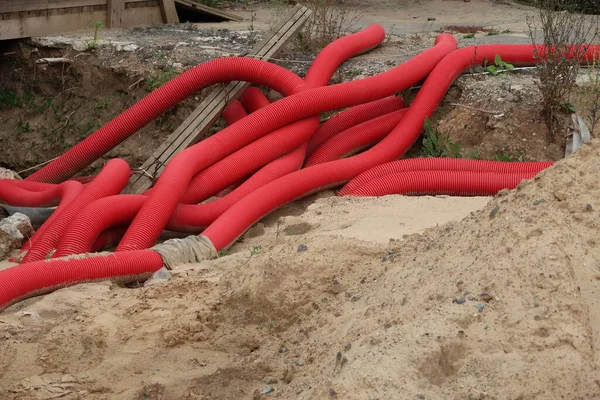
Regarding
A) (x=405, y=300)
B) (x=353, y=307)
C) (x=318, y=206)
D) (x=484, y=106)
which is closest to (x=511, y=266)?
(x=405, y=300)

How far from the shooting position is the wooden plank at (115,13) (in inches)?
448

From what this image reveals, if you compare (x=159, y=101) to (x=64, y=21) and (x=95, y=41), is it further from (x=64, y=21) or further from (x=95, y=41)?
(x=64, y=21)

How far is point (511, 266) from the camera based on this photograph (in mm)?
3885

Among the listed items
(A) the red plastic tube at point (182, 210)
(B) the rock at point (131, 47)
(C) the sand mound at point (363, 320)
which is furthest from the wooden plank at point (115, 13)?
(C) the sand mound at point (363, 320)

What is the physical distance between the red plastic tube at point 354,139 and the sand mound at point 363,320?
2.88 m

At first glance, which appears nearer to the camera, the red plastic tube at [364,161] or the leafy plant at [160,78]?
the red plastic tube at [364,161]

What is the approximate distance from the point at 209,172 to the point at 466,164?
2.23 metres

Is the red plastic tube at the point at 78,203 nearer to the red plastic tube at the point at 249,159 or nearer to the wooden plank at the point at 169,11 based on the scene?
the red plastic tube at the point at 249,159

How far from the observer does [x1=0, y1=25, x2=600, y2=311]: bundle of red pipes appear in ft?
24.8

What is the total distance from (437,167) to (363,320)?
420 cm

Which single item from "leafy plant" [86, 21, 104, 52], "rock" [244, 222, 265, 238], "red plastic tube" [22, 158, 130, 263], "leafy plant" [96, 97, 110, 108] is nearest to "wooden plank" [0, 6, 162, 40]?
"leafy plant" [86, 21, 104, 52]

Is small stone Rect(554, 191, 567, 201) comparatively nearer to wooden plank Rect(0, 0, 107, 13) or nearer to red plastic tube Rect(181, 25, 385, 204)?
red plastic tube Rect(181, 25, 385, 204)

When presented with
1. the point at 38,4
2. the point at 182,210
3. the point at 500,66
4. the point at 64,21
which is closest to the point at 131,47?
the point at 64,21

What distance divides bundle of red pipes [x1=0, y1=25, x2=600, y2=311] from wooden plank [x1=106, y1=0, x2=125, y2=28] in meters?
2.60
